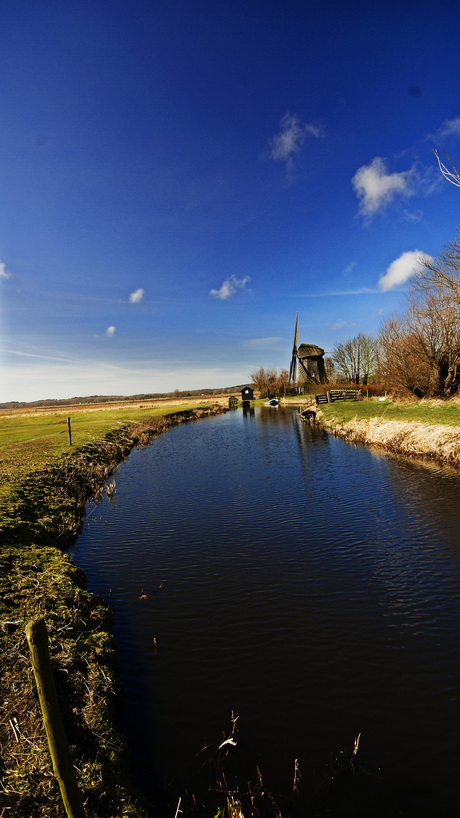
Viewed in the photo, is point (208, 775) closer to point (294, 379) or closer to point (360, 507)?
point (360, 507)

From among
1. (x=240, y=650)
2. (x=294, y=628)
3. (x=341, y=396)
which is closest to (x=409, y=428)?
(x=294, y=628)

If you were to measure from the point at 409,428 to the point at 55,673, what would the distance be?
24.0 metres

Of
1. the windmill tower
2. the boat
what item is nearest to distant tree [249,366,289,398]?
the windmill tower

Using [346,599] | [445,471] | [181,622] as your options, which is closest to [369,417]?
[445,471]

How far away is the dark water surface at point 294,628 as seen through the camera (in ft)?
16.2

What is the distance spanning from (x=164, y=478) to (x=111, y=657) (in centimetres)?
1465

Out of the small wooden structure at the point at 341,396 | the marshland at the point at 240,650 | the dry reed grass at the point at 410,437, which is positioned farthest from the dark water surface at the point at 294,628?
the small wooden structure at the point at 341,396

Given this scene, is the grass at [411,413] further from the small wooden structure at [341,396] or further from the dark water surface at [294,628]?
the small wooden structure at [341,396]

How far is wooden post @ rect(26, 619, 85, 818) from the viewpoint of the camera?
120 inches

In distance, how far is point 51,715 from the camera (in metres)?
3.14

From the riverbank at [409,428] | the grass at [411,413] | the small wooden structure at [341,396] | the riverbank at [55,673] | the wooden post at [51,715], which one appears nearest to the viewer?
the wooden post at [51,715]

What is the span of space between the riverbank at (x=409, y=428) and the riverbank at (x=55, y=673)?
1917 cm

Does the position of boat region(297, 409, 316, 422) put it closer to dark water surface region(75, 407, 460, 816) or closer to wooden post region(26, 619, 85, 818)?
dark water surface region(75, 407, 460, 816)

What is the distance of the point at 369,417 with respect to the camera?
103 ft
